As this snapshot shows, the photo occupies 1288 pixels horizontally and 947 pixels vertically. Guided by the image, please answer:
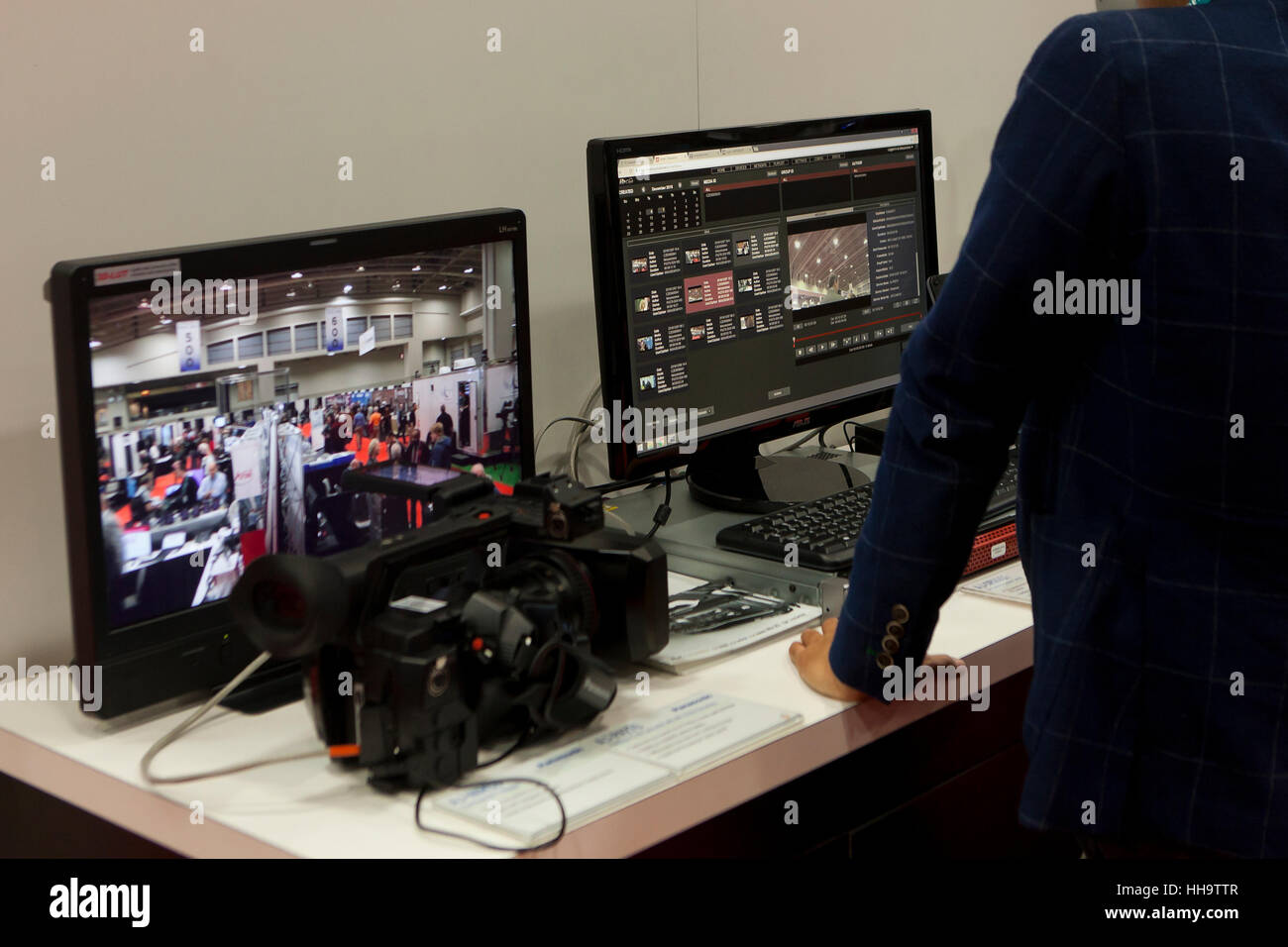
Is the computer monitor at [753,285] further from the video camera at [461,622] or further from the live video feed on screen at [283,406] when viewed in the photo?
the video camera at [461,622]

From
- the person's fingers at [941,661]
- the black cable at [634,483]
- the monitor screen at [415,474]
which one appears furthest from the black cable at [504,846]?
the black cable at [634,483]

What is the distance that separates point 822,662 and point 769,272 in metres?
0.66

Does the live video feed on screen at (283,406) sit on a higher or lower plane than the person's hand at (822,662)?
higher

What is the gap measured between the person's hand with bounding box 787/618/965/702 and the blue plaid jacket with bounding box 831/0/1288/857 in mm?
231

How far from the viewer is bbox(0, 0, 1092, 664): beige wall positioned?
1.42 meters

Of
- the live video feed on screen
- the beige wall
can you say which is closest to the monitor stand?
the beige wall

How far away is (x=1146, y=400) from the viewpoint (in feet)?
3.34

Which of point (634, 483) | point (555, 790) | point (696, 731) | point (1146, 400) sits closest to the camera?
point (1146, 400)

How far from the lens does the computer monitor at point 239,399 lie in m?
1.20

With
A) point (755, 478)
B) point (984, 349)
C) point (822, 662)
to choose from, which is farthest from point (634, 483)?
point (984, 349)

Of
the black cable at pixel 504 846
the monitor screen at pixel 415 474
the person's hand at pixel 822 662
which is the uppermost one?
the monitor screen at pixel 415 474

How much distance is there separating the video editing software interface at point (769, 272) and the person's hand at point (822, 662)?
387mm

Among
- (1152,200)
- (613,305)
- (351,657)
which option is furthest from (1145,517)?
(613,305)

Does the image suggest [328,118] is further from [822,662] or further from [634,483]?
[822,662]
